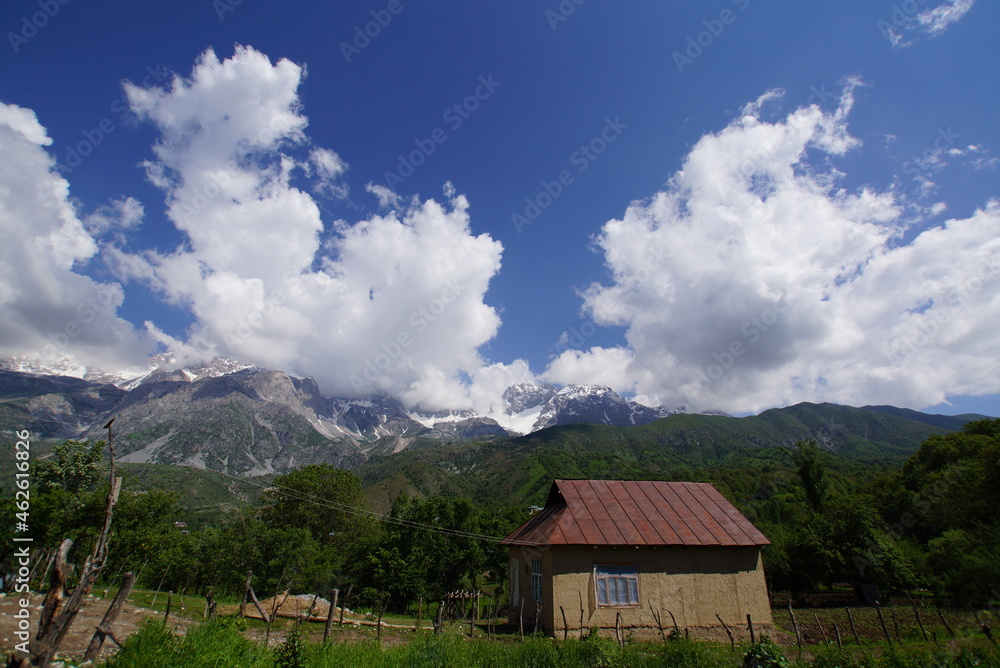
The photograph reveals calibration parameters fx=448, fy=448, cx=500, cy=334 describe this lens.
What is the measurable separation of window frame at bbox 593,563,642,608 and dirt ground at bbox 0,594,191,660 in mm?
14972

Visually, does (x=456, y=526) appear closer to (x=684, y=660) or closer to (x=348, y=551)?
(x=348, y=551)

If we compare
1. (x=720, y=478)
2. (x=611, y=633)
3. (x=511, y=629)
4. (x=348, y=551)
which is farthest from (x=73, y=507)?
(x=720, y=478)

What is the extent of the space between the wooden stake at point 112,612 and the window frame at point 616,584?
16.3 metres

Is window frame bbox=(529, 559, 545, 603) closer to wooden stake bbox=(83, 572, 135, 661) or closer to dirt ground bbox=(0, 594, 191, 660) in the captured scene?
dirt ground bbox=(0, 594, 191, 660)

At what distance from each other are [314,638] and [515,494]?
182 m

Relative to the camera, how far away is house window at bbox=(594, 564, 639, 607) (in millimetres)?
19000

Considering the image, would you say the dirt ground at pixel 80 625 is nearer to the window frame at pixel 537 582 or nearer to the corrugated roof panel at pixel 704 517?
the window frame at pixel 537 582

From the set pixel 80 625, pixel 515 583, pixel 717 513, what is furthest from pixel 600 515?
pixel 80 625

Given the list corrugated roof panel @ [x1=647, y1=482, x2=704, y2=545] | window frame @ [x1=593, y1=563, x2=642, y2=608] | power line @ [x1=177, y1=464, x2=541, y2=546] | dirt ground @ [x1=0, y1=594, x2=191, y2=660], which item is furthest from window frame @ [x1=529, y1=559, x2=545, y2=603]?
power line @ [x1=177, y1=464, x2=541, y2=546]

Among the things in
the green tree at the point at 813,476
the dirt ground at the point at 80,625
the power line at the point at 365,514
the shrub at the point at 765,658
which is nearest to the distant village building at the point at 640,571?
the shrub at the point at 765,658

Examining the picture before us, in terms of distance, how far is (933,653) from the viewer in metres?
11.1

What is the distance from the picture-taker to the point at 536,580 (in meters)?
20.9

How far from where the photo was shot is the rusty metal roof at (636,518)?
2008cm

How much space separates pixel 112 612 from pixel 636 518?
770 inches
